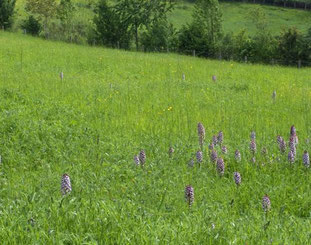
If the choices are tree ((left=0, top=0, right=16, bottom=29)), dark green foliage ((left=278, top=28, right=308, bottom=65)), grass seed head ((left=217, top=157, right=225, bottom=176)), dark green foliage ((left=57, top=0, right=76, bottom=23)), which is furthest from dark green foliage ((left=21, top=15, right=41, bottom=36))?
grass seed head ((left=217, top=157, right=225, bottom=176))

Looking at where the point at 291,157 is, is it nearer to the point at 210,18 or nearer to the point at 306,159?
the point at 306,159

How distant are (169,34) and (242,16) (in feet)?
146

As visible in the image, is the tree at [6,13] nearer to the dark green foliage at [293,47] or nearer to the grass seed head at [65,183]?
the dark green foliage at [293,47]

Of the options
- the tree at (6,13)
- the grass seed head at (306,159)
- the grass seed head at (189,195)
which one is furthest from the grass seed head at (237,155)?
the tree at (6,13)

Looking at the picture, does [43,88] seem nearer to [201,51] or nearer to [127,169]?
[127,169]

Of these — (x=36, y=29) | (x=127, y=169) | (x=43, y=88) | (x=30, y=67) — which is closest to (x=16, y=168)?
(x=127, y=169)

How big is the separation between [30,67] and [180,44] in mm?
26284

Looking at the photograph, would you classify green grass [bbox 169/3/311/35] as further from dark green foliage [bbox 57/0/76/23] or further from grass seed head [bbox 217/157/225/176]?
grass seed head [bbox 217/157/225/176]

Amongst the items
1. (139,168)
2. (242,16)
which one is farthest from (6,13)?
(242,16)

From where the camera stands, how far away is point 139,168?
5.52 metres

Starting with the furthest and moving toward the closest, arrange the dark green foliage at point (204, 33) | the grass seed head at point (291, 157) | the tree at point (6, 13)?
the tree at point (6, 13) → the dark green foliage at point (204, 33) → the grass seed head at point (291, 157)

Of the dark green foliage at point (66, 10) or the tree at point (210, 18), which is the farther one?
the dark green foliage at point (66, 10)

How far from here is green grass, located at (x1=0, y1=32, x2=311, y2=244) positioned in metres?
3.27

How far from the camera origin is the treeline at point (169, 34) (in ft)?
128
